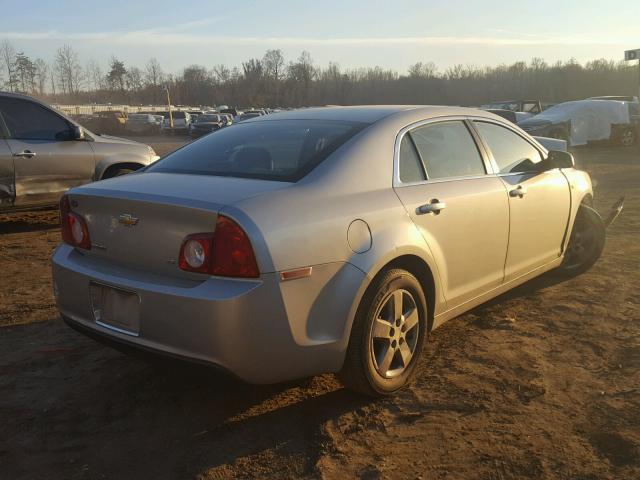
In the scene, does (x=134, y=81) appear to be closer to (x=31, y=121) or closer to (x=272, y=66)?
(x=272, y=66)

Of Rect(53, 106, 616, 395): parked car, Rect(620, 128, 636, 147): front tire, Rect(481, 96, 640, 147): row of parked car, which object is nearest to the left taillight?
Rect(53, 106, 616, 395): parked car

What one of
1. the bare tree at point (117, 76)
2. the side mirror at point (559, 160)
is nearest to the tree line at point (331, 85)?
the bare tree at point (117, 76)

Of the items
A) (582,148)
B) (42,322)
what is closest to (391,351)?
(42,322)

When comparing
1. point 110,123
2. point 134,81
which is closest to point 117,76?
point 134,81

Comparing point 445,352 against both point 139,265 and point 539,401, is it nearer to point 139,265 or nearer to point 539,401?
point 539,401

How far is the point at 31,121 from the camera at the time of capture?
25.1 ft

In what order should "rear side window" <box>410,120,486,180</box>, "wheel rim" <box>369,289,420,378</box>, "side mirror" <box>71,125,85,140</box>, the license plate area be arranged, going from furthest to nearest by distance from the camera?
1. "side mirror" <box>71,125,85,140</box>
2. "rear side window" <box>410,120,486,180</box>
3. "wheel rim" <box>369,289,420,378</box>
4. the license plate area

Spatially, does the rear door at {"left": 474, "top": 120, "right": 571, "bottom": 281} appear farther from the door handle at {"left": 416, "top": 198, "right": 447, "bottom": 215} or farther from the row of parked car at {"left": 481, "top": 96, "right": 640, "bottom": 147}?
the row of parked car at {"left": 481, "top": 96, "right": 640, "bottom": 147}

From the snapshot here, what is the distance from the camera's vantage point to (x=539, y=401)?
3.31 m

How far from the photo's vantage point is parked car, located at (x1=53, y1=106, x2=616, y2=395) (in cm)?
273

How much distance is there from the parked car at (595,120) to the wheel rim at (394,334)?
18025 millimetres

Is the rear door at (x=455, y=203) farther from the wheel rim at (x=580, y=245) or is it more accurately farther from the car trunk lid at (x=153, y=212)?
the wheel rim at (x=580, y=245)

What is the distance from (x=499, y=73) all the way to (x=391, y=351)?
88929 mm

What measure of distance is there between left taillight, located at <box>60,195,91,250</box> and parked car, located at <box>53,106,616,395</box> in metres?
0.01
